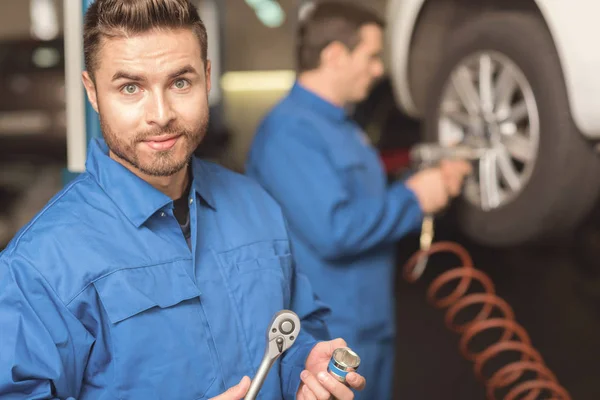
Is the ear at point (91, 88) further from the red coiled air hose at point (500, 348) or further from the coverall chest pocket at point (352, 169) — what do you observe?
the red coiled air hose at point (500, 348)

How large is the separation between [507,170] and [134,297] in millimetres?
1265

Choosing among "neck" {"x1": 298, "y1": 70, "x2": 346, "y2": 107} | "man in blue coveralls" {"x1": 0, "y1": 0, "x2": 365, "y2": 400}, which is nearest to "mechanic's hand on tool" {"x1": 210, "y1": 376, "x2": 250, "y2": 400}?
"man in blue coveralls" {"x1": 0, "y1": 0, "x2": 365, "y2": 400}

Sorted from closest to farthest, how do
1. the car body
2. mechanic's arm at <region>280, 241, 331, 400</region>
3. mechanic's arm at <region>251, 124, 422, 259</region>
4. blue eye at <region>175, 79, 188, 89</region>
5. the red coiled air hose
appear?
blue eye at <region>175, 79, 188, 89</region> → mechanic's arm at <region>280, 241, 331, 400</region> → the car body → mechanic's arm at <region>251, 124, 422, 259</region> → the red coiled air hose

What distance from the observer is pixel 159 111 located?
0.94 metres

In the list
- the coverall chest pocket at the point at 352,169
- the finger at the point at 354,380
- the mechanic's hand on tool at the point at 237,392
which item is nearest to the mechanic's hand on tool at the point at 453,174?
the coverall chest pocket at the point at 352,169

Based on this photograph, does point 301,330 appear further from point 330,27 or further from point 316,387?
point 330,27

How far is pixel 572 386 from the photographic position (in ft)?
9.75

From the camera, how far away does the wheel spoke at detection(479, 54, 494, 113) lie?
193 cm

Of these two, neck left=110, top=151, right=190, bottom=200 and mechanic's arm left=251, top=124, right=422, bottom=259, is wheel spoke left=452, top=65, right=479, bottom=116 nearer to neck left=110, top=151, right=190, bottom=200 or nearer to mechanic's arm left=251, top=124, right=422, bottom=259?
mechanic's arm left=251, top=124, right=422, bottom=259

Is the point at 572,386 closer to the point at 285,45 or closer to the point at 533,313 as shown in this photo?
the point at 533,313

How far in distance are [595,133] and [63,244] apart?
1.22 m

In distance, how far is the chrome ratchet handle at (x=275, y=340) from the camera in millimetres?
912

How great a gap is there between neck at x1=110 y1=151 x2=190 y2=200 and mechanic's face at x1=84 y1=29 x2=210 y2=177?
0.02 m

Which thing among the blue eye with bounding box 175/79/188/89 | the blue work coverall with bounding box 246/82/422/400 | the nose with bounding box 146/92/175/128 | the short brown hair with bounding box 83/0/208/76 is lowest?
the blue work coverall with bounding box 246/82/422/400
